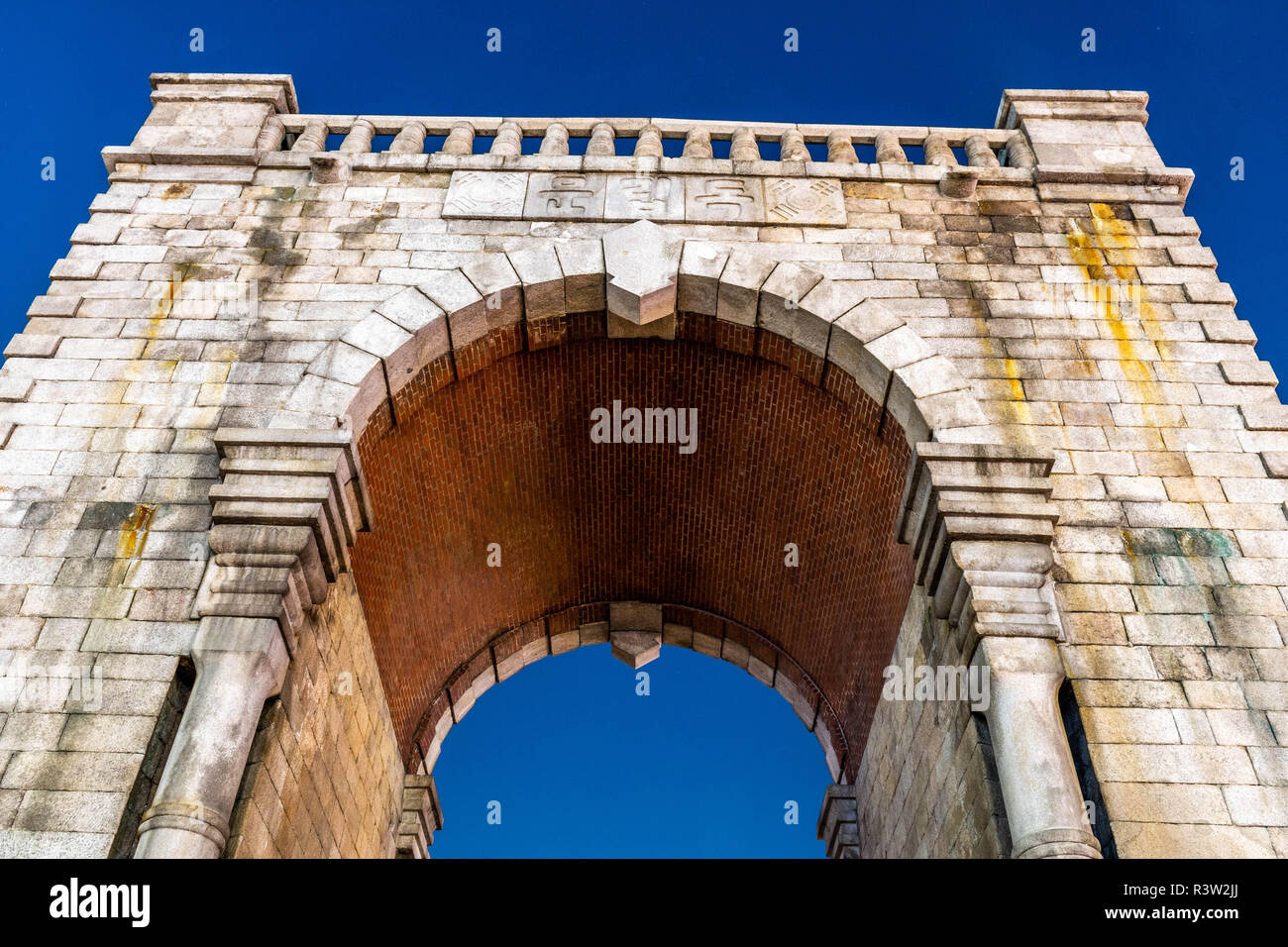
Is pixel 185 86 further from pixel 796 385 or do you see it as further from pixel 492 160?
pixel 796 385

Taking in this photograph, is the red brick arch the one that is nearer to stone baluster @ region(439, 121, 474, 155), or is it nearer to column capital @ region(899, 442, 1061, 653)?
column capital @ region(899, 442, 1061, 653)

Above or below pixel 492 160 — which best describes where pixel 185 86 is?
above

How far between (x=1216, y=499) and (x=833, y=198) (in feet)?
14.1

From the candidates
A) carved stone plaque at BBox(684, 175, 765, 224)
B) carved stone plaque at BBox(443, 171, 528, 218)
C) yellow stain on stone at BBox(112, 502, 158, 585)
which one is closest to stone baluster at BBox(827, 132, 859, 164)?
carved stone plaque at BBox(684, 175, 765, 224)

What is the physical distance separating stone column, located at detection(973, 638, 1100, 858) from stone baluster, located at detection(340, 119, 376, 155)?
7.59m

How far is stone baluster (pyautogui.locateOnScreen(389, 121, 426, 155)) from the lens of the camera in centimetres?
1048

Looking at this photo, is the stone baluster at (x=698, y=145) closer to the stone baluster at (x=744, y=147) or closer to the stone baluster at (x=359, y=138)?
the stone baluster at (x=744, y=147)

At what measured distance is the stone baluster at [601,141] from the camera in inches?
410

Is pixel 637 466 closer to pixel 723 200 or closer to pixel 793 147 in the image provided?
pixel 723 200

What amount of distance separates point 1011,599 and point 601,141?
622 cm

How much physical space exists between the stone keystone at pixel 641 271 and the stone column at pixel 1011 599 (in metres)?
2.69

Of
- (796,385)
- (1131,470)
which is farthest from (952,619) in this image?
(796,385)

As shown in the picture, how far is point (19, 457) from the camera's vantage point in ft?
26.0

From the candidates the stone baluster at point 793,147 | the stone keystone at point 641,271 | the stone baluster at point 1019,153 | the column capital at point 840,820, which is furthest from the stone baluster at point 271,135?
the column capital at point 840,820
